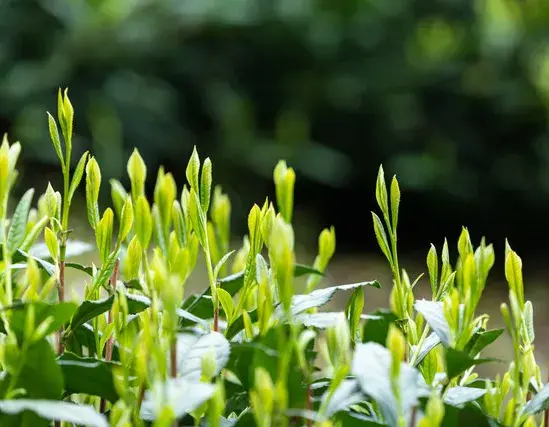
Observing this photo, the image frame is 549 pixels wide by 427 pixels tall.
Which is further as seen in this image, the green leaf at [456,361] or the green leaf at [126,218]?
the green leaf at [126,218]

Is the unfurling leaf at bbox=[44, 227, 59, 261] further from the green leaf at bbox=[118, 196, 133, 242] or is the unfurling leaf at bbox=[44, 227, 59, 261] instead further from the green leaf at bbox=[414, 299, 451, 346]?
the green leaf at bbox=[414, 299, 451, 346]

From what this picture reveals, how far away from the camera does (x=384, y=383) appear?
1.69ft

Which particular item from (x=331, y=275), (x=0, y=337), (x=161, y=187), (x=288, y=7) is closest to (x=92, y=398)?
(x=0, y=337)

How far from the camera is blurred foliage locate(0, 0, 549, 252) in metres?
4.73

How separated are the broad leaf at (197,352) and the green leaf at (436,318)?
0.46 feet

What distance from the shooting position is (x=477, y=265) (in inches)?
24.5

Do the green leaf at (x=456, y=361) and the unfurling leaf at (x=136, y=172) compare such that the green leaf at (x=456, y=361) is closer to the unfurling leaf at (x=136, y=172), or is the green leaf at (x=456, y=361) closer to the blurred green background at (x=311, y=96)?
the unfurling leaf at (x=136, y=172)

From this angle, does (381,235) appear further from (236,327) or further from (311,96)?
(311,96)

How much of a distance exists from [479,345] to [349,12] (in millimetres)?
4342

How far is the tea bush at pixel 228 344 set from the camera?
0.51 meters

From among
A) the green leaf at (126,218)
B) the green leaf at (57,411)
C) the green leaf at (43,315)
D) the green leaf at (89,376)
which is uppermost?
the green leaf at (126,218)

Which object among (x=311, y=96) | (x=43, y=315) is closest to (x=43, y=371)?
(x=43, y=315)

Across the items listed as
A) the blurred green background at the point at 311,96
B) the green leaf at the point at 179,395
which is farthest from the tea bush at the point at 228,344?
the blurred green background at the point at 311,96

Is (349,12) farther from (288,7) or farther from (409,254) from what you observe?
(409,254)
